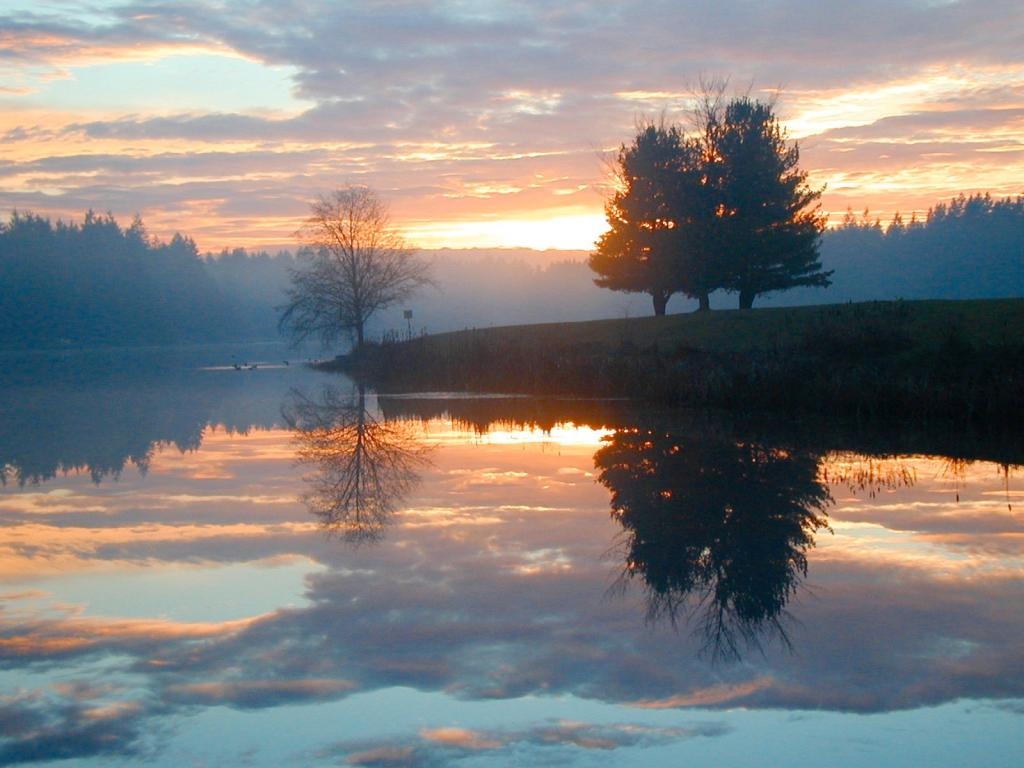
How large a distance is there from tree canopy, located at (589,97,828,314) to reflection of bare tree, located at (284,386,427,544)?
82.9 feet

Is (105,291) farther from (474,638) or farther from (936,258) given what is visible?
(474,638)

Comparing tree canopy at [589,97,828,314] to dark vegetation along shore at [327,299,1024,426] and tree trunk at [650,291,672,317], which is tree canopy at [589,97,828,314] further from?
dark vegetation along shore at [327,299,1024,426]

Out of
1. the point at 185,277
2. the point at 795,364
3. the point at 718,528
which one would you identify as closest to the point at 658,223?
the point at 795,364

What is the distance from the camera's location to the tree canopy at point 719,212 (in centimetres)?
4834

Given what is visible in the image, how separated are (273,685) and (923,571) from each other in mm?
6052

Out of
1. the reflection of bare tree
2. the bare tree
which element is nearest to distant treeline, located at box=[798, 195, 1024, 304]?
the bare tree

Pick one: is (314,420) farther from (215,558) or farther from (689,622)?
(689,622)

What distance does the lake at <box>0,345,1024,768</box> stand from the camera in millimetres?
5910

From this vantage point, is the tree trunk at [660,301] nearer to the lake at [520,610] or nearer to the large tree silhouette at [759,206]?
the large tree silhouette at [759,206]

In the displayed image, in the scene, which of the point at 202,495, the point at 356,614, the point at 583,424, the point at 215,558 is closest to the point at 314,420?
the point at 583,424

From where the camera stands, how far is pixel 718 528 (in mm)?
10922

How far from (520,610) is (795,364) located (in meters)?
19.4

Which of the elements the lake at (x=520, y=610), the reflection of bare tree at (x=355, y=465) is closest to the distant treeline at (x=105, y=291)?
the reflection of bare tree at (x=355, y=465)

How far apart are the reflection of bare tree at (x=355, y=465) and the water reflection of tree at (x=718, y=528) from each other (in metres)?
2.89
